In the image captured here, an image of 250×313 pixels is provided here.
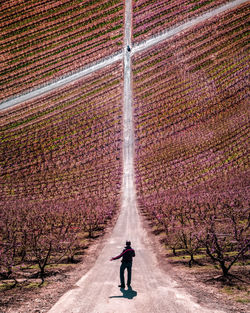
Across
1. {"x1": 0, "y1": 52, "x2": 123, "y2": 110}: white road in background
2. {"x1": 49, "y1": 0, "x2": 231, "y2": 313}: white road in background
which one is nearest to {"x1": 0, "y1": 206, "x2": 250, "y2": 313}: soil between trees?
{"x1": 49, "y1": 0, "x2": 231, "y2": 313}: white road in background

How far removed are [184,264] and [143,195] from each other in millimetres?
20476

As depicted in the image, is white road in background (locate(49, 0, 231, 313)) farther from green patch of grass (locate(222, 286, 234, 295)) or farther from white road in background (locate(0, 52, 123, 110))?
white road in background (locate(0, 52, 123, 110))

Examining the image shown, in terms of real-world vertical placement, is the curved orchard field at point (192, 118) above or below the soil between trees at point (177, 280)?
above

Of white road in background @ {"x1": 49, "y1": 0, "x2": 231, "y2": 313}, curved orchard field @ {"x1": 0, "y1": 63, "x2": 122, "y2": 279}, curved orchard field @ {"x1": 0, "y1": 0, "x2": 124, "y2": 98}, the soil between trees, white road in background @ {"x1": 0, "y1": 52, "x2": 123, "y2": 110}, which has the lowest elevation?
the soil between trees

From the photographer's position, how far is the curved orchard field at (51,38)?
2778 inches

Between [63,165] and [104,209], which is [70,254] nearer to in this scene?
[104,209]

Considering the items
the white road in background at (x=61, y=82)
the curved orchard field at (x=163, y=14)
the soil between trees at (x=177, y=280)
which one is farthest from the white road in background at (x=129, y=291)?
the curved orchard field at (x=163, y=14)

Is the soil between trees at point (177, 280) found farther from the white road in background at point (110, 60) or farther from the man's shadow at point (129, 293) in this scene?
the white road in background at point (110, 60)

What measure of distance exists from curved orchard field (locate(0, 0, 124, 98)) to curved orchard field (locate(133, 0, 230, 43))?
5.13 metres

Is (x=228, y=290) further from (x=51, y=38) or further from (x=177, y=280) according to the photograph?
(x=51, y=38)

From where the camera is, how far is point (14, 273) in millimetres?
15633

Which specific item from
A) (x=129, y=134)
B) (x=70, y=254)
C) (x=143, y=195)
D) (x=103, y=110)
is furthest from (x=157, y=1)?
(x=70, y=254)

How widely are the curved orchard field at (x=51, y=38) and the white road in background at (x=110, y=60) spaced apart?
7.26ft

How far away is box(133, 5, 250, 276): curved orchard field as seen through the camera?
1313 inches
